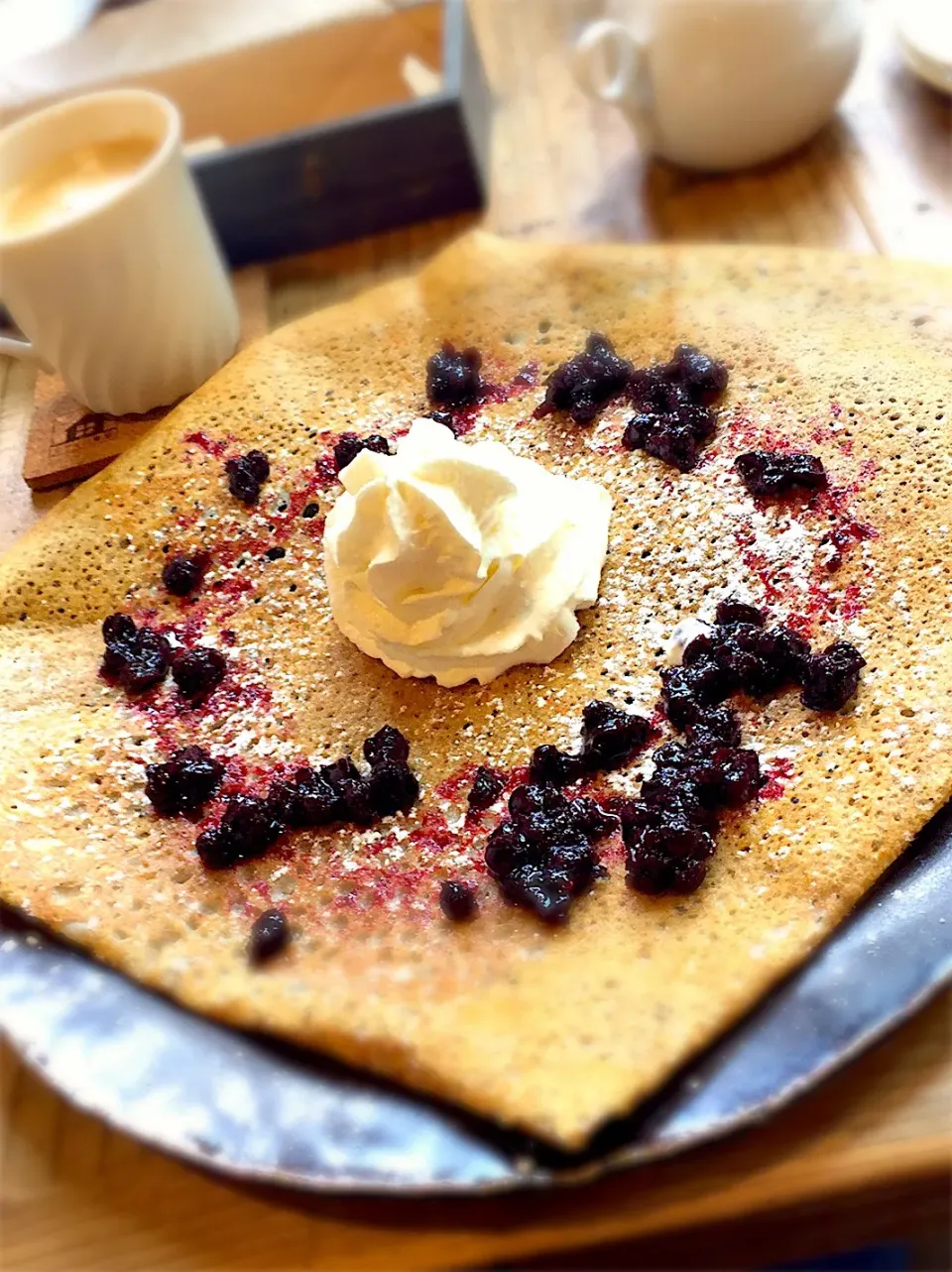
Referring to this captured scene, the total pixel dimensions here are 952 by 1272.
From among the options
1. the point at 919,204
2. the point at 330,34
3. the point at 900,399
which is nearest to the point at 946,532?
the point at 900,399

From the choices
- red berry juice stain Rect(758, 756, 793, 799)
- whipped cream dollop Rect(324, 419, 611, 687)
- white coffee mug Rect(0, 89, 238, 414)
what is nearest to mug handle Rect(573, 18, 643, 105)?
white coffee mug Rect(0, 89, 238, 414)

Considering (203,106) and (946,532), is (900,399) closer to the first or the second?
(946,532)

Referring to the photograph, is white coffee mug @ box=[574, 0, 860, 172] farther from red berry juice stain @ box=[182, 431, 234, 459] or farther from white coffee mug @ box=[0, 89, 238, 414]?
red berry juice stain @ box=[182, 431, 234, 459]

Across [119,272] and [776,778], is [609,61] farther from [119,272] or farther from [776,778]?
[776,778]

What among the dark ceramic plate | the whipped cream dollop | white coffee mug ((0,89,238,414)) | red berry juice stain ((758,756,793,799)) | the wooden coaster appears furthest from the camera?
the wooden coaster

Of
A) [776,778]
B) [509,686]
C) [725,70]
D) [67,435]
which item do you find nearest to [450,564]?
[509,686]

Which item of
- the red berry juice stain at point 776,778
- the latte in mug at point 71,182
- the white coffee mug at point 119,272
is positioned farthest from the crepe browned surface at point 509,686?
the latte in mug at point 71,182

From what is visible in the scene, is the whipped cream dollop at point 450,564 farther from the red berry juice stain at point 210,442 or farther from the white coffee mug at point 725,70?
the white coffee mug at point 725,70

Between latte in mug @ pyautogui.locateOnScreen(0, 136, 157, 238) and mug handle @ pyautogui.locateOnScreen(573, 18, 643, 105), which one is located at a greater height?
latte in mug @ pyautogui.locateOnScreen(0, 136, 157, 238)
